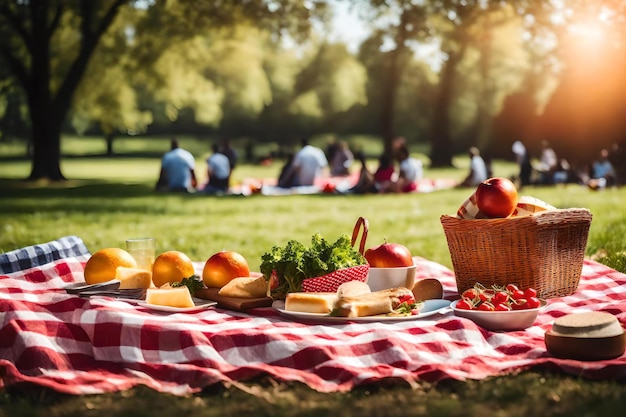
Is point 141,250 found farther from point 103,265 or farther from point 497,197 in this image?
point 497,197

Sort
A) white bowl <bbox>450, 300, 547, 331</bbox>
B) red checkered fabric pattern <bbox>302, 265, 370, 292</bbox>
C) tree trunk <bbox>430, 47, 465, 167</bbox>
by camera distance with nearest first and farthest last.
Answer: white bowl <bbox>450, 300, 547, 331</bbox> < red checkered fabric pattern <bbox>302, 265, 370, 292</bbox> < tree trunk <bbox>430, 47, 465, 167</bbox>

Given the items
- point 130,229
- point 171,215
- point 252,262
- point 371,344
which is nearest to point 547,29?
point 171,215

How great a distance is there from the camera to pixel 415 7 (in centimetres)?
3225

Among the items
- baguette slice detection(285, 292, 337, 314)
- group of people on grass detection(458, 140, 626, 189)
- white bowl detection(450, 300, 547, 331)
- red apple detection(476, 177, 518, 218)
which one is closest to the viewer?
white bowl detection(450, 300, 547, 331)

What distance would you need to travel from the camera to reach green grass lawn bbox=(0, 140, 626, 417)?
12.3ft

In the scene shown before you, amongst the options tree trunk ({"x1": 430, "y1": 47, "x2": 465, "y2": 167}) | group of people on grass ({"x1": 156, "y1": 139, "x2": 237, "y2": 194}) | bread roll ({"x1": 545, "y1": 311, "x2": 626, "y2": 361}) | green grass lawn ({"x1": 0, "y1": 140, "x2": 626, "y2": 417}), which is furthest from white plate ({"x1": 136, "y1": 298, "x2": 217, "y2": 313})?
tree trunk ({"x1": 430, "y1": 47, "x2": 465, "y2": 167})

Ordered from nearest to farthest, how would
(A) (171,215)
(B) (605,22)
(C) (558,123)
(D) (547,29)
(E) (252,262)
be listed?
(E) (252,262)
(A) (171,215)
(B) (605,22)
(D) (547,29)
(C) (558,123)

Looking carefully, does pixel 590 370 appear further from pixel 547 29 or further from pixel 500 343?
pixel 547 29

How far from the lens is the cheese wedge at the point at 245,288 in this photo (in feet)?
17.5

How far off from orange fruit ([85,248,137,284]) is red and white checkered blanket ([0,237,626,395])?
17.8 inches

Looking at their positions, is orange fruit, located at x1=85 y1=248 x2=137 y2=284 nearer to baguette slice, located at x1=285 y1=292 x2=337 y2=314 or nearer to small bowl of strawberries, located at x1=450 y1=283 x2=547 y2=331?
baguette slice, located at x1=285 y1=292 x2=337 y2=314

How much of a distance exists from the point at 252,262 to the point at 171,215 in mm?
6231

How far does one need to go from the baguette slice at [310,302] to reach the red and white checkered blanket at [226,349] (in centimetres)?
10

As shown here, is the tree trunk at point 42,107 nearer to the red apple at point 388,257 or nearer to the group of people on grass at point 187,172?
the group of people on grass at point 187,172
